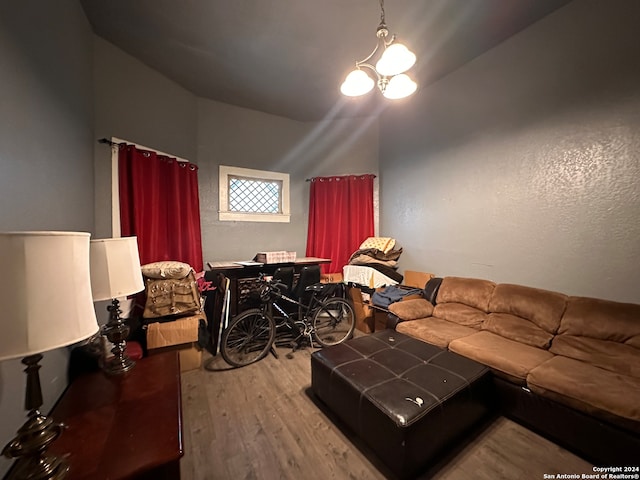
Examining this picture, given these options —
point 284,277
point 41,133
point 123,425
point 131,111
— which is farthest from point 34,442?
point 131,111

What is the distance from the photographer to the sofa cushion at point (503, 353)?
174 centimetres

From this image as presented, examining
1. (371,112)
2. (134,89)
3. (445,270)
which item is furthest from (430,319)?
(134,89)

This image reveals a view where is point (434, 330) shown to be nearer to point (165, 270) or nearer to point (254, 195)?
point (165, 270)

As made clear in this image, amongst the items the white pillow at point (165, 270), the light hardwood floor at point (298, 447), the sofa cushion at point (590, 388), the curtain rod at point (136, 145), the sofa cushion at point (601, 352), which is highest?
the curtain rod at point (136, 145)

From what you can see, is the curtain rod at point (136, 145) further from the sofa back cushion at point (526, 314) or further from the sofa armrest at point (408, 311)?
the sofa back cushion at point (526, 314)

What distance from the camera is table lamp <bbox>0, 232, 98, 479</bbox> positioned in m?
0.61

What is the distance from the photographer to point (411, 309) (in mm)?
2719

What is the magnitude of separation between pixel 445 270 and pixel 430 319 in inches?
31.9

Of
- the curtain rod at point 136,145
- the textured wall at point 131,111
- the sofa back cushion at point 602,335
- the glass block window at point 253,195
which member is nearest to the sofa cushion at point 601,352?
the sofa back cushion at point 602,335

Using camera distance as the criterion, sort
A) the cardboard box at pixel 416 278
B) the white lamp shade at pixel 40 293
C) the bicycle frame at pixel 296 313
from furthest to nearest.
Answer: the cardboard box at pixel 416 278, the bicycle frame at pixel 296 313, the white lamp shade at pixel 40 293

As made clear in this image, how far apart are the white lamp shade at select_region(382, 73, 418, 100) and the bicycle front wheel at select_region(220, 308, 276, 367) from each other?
245 cm

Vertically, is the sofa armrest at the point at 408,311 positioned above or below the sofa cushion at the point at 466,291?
below

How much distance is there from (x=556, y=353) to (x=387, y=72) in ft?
8.24

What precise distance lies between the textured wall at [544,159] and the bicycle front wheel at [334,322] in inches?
50.9
